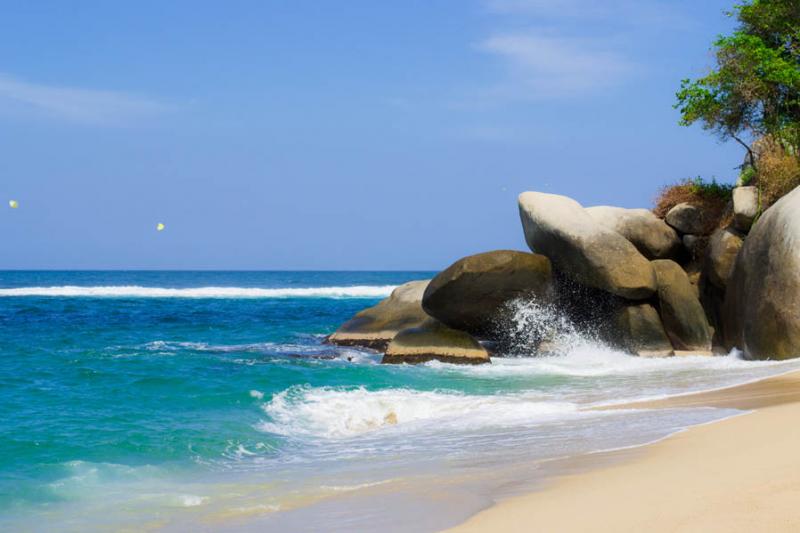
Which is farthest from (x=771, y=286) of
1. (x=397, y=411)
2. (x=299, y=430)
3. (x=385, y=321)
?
(x=385, y=321)

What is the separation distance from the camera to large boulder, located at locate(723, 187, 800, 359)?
14.5m

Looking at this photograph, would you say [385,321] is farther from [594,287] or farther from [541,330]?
[594,287]

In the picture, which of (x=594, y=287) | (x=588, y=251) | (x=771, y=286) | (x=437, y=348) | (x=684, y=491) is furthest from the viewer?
(x=594, y=287)

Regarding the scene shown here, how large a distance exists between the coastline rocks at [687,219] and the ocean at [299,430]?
11.5 ft

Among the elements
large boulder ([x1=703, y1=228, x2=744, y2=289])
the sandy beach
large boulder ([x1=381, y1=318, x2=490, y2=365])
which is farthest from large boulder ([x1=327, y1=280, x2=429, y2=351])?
the sandy beach

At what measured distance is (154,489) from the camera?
7.58 metres

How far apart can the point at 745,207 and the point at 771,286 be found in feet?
11.1

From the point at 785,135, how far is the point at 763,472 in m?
16.0

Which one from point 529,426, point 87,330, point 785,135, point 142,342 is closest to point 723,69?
point 785,135

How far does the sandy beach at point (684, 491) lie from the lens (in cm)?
433

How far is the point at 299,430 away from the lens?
34.3ft

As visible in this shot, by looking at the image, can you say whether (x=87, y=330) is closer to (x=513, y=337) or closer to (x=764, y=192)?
(x=513, y=337)

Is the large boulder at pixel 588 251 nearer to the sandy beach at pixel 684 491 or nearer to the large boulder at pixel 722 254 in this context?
the large boulder at pixel 722 254

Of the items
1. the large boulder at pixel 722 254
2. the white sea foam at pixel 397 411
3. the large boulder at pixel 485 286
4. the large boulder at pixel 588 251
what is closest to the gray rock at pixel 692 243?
the large boulder at pixel 722 254
